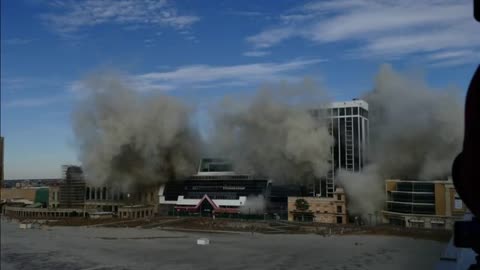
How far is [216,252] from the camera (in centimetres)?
1923

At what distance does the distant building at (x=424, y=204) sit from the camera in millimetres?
25156

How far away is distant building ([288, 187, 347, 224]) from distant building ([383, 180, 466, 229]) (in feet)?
11.7

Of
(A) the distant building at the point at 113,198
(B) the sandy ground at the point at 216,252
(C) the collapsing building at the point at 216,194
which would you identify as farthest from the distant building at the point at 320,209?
(A) the distant building at the point at 113,198

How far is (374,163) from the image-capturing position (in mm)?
33156

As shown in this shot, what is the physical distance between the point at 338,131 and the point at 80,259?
71.4 ft

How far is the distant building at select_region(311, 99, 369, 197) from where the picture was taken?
3434 centimetres

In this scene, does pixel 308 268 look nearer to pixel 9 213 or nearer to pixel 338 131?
pixel 338 131

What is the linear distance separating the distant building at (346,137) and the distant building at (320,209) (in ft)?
10.1

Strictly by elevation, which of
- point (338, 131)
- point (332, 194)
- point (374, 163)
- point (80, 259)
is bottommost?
point (80, 259)

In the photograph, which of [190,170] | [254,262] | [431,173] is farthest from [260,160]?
[254,262]

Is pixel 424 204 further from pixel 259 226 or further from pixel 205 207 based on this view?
pixel 205 207

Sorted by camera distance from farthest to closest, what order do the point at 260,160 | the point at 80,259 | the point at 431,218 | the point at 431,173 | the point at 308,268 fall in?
the point at 260,160 < the point at 431,173 < the point at 431,218 < the point at 80,259 < the point at 308,268

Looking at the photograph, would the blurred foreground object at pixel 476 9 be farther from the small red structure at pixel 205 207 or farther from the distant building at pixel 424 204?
the small red structure at pixel 205 207

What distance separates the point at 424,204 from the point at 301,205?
26.9 feet
